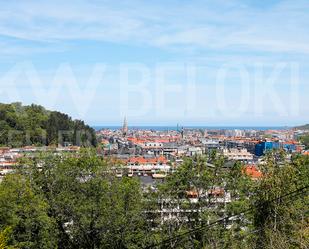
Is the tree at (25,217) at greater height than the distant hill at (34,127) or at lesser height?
lesser

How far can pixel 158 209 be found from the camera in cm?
1098

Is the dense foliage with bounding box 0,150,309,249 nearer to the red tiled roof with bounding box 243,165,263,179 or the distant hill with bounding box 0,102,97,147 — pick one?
the red tiled roof with bounding box 243,165,263,179

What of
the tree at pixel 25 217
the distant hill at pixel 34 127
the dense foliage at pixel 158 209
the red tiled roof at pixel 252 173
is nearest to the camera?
the tree at pixel 25 217

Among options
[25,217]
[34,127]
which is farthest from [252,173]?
[34,127]

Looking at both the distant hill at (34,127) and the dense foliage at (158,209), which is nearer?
the dense foliage at (158,209)

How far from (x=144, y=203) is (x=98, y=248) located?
1.54 metres

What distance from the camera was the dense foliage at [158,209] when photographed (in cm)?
1038

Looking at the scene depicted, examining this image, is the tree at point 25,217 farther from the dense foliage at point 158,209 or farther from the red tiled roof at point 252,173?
the red tiled roof at point 252,173

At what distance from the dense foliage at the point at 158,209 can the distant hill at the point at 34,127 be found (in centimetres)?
3050

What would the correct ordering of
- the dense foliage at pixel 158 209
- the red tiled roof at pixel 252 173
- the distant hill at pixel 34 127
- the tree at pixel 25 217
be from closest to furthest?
the tree at pixel 25 217
the dense foliage at pixel 158 209
the red tiled roof at pixel 252 173
the distant hill at pixel 34 127

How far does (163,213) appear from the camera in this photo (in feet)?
36.0

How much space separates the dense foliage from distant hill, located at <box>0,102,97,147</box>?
3050cm

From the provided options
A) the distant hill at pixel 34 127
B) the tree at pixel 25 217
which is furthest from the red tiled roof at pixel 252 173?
the distant hill at pixel 34 127

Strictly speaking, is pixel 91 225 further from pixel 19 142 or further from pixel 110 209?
pixel 19 142
